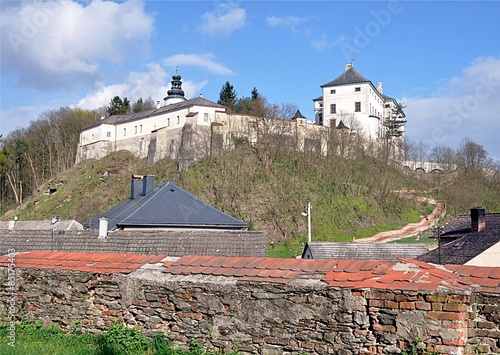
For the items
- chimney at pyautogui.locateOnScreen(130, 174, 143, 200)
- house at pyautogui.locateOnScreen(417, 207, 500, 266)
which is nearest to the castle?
chimney at pyautogui.locateOnScreen(130, 174, 143, 200)

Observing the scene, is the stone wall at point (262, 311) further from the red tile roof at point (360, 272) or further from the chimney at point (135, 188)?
the chimney at point (135, 188)

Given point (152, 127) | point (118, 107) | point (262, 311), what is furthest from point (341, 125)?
point (262, 311)

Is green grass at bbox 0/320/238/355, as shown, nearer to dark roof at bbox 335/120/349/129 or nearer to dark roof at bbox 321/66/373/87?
dark roof at bbox 335/120/349/129

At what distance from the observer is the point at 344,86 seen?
72.0 m

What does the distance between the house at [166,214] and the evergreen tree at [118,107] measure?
55.0 metres

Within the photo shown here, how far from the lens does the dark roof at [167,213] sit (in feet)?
79.5

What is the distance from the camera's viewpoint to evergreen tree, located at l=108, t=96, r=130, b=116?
79812mm

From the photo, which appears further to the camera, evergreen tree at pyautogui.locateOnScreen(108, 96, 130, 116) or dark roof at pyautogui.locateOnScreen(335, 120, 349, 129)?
evergreen tree at pyautogui.locateOnScreen(108, 96, 130, 116)

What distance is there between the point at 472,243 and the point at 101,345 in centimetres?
1847

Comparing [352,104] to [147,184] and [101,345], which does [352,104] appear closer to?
[147,184]

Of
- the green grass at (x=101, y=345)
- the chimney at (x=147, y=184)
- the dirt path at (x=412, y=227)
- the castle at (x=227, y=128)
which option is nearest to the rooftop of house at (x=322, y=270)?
the green grass at (x=101, y=345)

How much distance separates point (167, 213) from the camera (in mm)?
25141

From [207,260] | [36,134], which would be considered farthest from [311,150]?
[207,260]

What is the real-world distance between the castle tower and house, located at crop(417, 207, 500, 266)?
157ft
